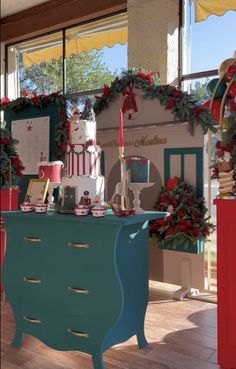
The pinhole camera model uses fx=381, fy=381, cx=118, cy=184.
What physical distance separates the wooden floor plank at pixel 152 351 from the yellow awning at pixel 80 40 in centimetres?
332

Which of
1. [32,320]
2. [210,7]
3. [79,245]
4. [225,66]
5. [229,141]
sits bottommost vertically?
[32,320]

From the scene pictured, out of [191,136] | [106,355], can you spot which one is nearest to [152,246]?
[191,136]

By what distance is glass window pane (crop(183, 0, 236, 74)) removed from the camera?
3.91m

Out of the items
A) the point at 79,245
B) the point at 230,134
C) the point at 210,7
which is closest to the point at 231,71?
the point at 230,134

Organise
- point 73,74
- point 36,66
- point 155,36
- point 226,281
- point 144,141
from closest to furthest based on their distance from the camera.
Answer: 1. point 226,281
2. point 144,141
3. point 155,36
4. point 73,74
5. point 36,66

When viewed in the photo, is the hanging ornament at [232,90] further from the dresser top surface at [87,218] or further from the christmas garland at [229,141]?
the dresser top surface at [87,218]

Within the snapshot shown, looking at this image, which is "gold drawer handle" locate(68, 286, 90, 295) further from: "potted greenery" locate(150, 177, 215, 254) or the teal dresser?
"potted greenery" locate(150, 177, 215, 254)

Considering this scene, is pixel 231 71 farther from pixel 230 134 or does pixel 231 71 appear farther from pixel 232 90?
pixel 230 134

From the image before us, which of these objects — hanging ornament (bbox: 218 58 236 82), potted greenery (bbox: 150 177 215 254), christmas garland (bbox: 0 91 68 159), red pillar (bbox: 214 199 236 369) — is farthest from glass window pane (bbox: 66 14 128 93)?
red pillar (bbox: 214 199 236 369)

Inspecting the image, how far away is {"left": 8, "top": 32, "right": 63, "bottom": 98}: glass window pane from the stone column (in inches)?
54.2

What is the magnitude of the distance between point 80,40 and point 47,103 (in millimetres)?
1018

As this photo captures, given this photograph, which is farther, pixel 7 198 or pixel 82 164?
pixel 7 198

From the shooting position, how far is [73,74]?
16.8 ft

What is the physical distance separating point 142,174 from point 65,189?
0.46 metres
